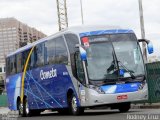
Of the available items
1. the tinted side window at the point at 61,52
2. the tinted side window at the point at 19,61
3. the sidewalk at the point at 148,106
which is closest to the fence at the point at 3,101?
the tinted side window at the point at 19,61

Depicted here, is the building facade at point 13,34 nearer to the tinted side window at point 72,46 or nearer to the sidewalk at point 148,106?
the sidewalk at point 148,106

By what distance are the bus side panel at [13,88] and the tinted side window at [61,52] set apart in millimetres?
6267

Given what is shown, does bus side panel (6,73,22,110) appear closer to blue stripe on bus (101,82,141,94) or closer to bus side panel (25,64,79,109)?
bus side panel (25,64,79,109)

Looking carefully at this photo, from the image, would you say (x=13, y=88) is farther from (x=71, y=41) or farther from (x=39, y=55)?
(x=71, y=41)

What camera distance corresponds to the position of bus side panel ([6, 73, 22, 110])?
27.3 m

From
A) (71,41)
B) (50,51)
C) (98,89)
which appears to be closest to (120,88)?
(98,89)

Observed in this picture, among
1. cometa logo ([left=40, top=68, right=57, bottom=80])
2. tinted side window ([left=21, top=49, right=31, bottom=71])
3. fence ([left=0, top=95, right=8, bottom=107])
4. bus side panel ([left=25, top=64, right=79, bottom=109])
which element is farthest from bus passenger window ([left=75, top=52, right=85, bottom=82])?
fence ([left=0, top=95, right=8, bottom=107])

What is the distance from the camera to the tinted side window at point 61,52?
65.5 feet

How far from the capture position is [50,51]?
21.9m

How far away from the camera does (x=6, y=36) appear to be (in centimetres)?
12469

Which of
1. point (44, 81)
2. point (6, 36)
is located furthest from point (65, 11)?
point (44, 81)

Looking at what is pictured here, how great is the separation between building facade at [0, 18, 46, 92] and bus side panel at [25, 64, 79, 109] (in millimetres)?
77437

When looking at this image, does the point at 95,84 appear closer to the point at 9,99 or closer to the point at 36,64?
the point at 36,64

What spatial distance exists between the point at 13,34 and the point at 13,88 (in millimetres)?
90593
